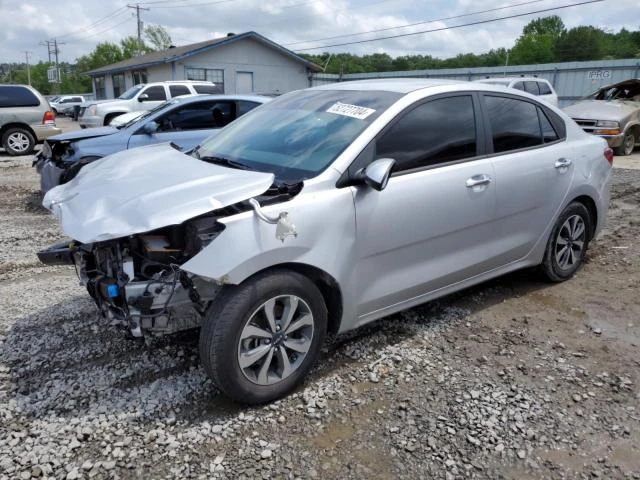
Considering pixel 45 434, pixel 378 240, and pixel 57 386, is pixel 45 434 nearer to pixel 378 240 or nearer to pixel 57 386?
pixel 57 386

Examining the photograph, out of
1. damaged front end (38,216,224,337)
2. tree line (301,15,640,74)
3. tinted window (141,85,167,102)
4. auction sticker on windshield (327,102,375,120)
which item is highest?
tree line (301,15,640,74)

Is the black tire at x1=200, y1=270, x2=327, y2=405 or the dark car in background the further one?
the dark car in background

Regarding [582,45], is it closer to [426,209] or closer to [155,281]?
[426,209]

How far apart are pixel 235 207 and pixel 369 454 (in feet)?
4.70

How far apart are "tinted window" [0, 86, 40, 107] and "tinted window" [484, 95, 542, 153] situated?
12.3 metres

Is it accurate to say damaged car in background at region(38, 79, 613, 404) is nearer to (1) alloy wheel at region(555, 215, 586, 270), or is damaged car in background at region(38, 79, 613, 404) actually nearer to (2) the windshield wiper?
(2) the windshield wiper

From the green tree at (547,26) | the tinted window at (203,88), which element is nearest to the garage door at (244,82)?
the tinted window at (203,88)

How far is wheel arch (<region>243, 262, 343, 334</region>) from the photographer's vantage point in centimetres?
291

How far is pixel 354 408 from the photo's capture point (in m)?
2.96

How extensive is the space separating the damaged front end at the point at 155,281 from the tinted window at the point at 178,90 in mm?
16053

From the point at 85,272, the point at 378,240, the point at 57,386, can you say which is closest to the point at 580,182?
the point at 378,240

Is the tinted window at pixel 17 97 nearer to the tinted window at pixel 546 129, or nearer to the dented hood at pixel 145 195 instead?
the dented hood at pixel 145 195

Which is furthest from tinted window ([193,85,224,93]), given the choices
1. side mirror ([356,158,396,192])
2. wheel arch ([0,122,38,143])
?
side mirror ([356,158,396,192])

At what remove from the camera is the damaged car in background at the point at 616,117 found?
1212 cm
